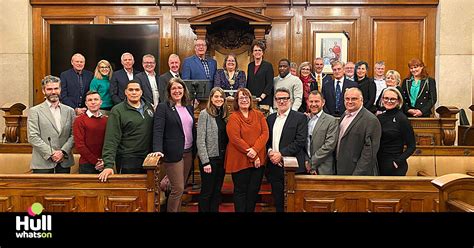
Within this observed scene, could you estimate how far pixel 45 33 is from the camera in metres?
9.52

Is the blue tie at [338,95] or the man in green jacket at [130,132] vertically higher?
the blue tie at [338,95]

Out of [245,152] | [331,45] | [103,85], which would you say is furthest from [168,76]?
[331,45]

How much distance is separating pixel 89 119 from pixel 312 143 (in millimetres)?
2084

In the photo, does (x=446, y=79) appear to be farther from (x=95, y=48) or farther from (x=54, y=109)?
(x=54, y=109)

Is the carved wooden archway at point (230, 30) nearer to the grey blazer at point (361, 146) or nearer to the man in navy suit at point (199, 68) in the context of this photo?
the man in navy suit at point (199, 68)

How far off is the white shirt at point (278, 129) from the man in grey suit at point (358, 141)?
23.4 inches

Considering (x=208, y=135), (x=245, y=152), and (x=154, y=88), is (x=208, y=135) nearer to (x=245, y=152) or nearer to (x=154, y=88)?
(x=245, y=152)

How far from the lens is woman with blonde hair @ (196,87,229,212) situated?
508cm

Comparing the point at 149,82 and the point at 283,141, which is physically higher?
the point at 149,82

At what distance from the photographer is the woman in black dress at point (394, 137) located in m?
4.77

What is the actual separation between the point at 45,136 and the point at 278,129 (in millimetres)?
2190

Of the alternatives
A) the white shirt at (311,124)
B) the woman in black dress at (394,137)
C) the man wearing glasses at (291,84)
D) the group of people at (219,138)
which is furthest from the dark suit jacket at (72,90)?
the woman in black dress at (394,137)

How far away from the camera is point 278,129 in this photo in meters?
5.11
